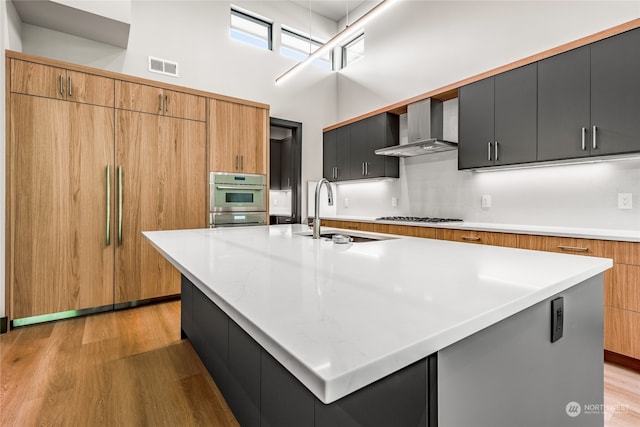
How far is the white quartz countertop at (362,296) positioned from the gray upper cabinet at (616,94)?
1.63 meters

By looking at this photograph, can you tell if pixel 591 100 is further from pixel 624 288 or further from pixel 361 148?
pixel 361 148

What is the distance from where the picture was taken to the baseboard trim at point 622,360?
2.01m

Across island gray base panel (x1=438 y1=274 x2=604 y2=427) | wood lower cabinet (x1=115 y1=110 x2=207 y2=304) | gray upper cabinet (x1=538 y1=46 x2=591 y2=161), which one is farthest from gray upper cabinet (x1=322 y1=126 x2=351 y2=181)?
island gray base panel (x1=438 y1=274 x2=604 y2=427)

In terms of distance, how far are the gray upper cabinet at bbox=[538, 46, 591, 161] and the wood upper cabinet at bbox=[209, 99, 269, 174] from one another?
283cm

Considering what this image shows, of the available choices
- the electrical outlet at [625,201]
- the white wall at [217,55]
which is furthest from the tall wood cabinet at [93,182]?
the electrical outlet at [625,201]

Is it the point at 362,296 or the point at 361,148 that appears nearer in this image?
the point at 362,296

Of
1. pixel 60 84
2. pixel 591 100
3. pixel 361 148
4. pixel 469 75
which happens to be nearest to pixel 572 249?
pixel 591 100

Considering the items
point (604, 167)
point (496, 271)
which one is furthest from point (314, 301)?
point (604, 167)

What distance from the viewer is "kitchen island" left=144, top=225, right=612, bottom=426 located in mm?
513

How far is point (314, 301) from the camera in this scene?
0.70 m

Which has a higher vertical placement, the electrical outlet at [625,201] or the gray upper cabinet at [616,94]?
the gray upper cabinet at [616,94]

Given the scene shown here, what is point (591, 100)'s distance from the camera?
2367mm

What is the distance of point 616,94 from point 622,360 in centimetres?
178

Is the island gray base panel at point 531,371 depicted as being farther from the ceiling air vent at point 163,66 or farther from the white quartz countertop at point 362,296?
the ceiling air vent at point 163,66
